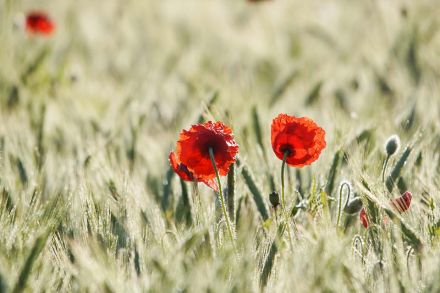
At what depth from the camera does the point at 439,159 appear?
1302 mm

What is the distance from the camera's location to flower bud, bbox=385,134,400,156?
3.48ft

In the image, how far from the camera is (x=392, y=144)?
106 centimetres

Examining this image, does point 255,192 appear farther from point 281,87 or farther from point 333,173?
point 281,87

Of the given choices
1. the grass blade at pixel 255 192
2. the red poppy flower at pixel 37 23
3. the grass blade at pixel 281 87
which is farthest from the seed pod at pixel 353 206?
the red poppy flower at pixel 37 23

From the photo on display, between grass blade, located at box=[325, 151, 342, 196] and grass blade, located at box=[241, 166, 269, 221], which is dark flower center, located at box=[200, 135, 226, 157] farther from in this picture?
grass blade, located at box=[325, 151, 342, 196]

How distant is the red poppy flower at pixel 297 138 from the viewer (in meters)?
1.00

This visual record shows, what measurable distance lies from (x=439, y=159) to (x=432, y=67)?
68 cm

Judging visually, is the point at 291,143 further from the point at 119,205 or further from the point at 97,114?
the point at 97,114

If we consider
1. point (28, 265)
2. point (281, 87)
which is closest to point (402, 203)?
point (28, 265)

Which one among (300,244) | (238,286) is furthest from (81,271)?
(300,244)

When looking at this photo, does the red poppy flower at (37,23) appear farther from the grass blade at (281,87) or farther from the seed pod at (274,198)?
the seed pod at (274,198)

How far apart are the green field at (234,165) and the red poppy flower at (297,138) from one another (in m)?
0.05

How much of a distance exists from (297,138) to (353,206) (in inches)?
Result: 4.8

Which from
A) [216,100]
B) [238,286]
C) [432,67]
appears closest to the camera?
[238,286]
